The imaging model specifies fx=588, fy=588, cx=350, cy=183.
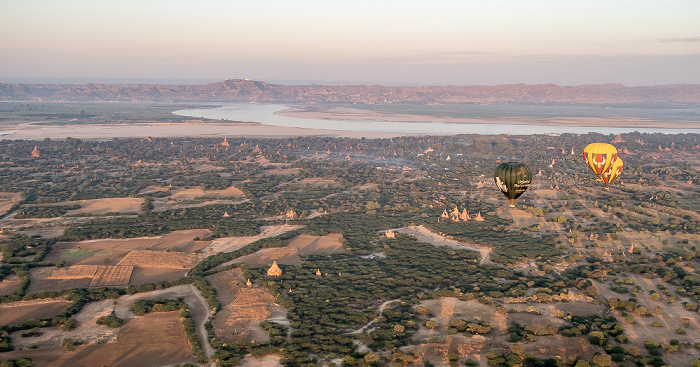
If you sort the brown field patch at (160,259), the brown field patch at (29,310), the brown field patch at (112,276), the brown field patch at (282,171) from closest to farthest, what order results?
1. the brown field patch at (29,310)
2. the brown field patch at (112,276)
3. the brown field patch at (160,259)
4. the brown field patch at (282,171)

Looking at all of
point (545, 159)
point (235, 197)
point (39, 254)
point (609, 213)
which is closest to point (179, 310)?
point (39, 254)

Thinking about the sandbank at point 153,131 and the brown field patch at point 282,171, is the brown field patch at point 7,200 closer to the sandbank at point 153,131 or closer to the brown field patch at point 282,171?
the brown field patch at point 282,171

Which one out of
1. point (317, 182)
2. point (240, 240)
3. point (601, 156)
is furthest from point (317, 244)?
point (317, 182)

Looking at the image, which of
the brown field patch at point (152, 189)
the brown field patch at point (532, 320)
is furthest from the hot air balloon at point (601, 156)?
the brown field patch at point (152, 189)

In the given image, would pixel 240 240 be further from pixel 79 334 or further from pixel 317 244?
pixel 79 334

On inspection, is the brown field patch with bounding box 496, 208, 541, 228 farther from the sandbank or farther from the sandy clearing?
the sandbank

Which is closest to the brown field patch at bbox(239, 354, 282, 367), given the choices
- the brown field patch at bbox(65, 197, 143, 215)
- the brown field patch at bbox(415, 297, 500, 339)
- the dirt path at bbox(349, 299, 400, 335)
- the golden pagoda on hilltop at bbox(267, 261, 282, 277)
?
the dirt path at bbox(349, 299, 400, 335)
